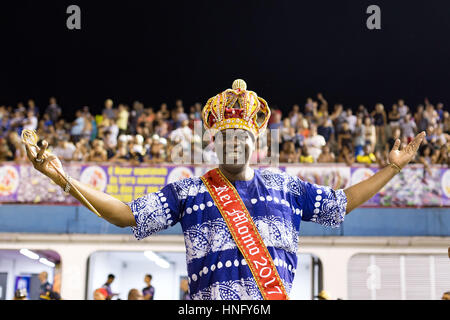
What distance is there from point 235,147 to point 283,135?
30.9 ft

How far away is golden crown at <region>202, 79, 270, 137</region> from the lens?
2.61 meters

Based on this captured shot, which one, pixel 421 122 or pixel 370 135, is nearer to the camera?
pixel 370 135

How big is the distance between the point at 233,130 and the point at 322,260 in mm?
9121

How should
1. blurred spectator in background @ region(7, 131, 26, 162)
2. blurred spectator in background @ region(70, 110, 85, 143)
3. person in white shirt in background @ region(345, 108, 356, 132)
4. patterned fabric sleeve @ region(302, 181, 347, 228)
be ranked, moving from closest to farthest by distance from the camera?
1. patterned fabric sleeve @ region(302, 181, 347, 228)
2. person in white shirt in background @ region(345, 108, 356, 132)
3. blurred spectator in background @ region(7, 131, 26, 162)
4. blurred spectator in background @ region(70, 110, 85, 143)

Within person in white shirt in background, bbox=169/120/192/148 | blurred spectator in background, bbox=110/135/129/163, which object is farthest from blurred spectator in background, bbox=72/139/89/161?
person in white shirt in background, bbox=169/120/192/148

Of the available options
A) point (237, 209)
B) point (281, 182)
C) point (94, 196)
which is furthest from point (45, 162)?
point (281, 182)

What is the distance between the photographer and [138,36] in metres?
15.4

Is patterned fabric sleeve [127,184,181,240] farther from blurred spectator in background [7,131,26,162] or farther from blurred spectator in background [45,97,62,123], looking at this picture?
blurred spectator in background [45,97,62,123]

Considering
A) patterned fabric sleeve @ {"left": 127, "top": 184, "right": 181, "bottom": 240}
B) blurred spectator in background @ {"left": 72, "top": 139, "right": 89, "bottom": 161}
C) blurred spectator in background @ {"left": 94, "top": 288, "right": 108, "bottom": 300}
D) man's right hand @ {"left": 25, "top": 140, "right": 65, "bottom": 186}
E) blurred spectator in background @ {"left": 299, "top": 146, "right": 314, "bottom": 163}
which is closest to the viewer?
man's right hand @ {"left": 25, "top": 140, "right": 65, "bottom": 186}

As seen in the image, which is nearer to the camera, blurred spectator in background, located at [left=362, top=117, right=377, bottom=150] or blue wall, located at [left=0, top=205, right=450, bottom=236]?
blue wall, located at [left=0, top=205, right=450, bottom=236]

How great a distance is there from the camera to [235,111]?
262cm

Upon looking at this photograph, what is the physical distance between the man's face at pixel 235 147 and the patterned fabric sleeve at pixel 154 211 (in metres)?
0.25

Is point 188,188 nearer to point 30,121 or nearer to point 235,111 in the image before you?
point 235,111
